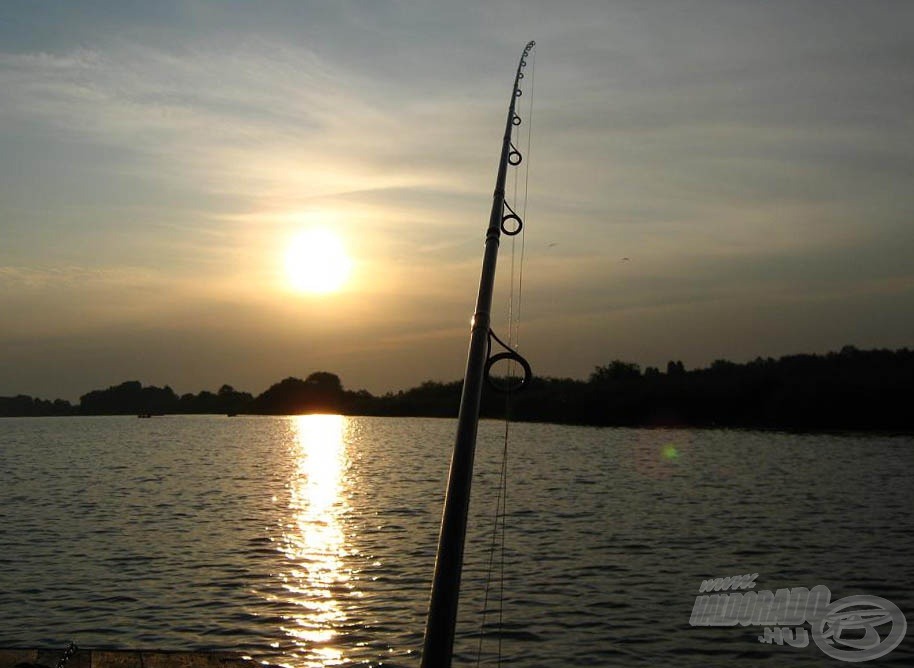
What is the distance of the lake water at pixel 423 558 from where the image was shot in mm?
12633

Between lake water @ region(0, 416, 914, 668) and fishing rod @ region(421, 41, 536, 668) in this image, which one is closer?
fishing rod @ region(421, 41, 536, 668)

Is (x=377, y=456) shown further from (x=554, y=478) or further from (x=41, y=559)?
(x=41, y=559)

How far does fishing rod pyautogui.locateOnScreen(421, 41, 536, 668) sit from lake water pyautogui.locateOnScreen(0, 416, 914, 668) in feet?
28.3

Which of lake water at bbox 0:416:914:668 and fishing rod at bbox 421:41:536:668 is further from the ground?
fishing rod at bbox 421:41:536:668

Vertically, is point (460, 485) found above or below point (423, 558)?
above

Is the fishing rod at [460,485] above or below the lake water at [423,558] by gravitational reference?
above

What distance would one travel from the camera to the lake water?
1263 centimetres

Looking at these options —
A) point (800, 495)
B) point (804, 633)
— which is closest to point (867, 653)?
point (804, 633)

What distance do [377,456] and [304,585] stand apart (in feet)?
139

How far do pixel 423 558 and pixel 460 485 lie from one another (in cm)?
1630

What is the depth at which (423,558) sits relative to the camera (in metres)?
18.6

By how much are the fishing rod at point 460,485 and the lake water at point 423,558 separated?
8.62 metres

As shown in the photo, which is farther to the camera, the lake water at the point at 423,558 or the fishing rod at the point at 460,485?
the lake water at the point at 423,558

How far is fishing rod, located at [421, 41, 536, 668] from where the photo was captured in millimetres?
2553
